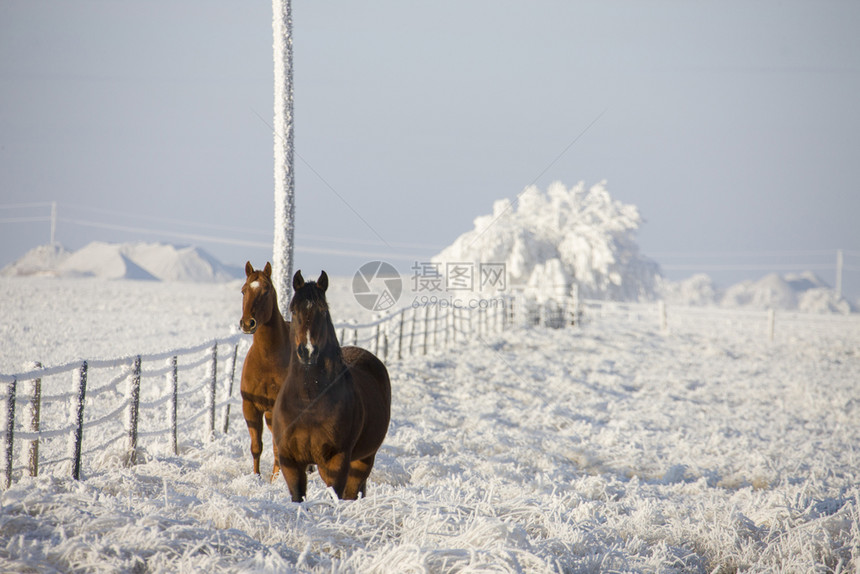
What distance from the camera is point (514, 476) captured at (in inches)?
280

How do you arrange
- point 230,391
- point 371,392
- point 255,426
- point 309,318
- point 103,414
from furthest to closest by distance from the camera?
point 230,391
point 103,414
point 255,426
point 371,392
point 309,318

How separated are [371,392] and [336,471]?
796 millimetres

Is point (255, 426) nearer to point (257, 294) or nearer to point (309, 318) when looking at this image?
point (257, 294)

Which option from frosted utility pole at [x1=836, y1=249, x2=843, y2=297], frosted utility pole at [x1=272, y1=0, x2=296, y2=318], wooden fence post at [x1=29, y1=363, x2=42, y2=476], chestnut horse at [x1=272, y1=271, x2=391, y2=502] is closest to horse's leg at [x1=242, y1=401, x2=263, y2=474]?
chestnut horse at [x1=272, y1=271, x2=391, y2=502]

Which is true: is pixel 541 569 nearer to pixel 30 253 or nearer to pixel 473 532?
pixel 473 532

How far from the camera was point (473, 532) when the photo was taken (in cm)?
314

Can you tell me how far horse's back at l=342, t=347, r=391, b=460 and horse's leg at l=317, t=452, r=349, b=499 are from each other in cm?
40

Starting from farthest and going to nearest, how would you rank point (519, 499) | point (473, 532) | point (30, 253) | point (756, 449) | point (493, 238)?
1. point (30, 253)
2. point (493, 238)
3. point (756, 449)
4. point (519, 499)
5. point (473, 532)

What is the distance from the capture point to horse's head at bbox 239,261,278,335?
15.3 ft

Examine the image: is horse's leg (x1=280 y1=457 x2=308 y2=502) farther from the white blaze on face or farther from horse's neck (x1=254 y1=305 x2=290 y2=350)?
horse's neck (x1=254 y1=305 x2=290 y2=350)

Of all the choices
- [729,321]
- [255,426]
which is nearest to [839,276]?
[729,321]

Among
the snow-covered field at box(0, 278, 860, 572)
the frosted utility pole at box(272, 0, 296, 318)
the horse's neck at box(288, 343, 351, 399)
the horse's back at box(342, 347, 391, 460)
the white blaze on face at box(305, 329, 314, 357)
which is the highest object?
the frosted utility pole at box(272, 0, 296, 318)

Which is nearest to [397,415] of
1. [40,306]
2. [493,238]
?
[40,306]

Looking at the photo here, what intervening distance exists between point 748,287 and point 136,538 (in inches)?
3235
